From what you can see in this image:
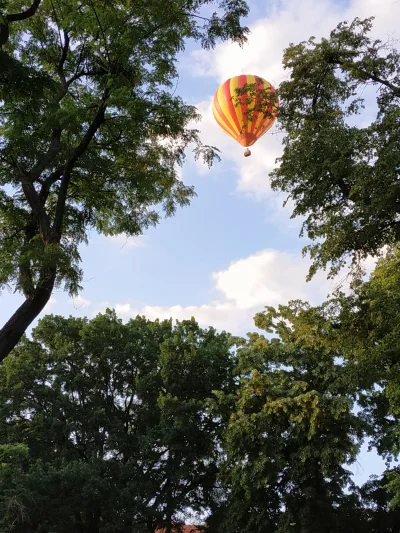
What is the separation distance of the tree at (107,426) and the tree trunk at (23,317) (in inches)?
430

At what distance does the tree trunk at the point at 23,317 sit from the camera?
743cm

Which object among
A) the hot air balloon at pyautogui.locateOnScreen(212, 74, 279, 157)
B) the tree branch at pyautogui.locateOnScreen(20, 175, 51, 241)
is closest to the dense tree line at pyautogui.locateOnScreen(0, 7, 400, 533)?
the tree branch at pyautogui.locateOnScreen(20, 175, 51, 241)

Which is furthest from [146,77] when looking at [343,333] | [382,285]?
[382,285]

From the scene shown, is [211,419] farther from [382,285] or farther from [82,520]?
[382,285]

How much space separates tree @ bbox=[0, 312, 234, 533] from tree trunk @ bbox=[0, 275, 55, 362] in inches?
430

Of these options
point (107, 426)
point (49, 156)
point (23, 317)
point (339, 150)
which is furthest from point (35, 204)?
point (107, 426)

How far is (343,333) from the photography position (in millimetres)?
11531

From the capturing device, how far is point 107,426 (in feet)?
65.4

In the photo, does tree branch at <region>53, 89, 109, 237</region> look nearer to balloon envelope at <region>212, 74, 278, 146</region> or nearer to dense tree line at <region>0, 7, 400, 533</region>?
dense tree line at <region>0, 7, 400, 533</region>

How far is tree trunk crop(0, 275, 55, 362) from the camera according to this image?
7.43 meters

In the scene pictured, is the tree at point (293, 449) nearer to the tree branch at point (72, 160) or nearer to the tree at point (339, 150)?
the tree at point (339, 150)

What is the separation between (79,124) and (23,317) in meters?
3.20

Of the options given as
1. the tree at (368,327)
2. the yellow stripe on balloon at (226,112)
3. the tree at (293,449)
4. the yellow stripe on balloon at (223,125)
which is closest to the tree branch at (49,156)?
the tree at (368,327)

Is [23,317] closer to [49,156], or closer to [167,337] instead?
[49,156]
